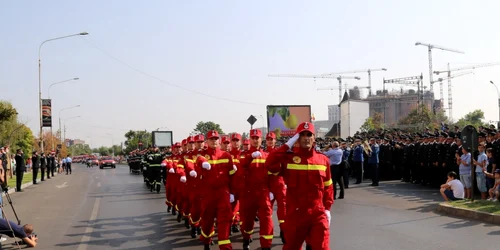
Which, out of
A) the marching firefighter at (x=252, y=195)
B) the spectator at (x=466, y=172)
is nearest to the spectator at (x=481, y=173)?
the spectator at (x=466, y=172)

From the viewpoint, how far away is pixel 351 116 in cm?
7938

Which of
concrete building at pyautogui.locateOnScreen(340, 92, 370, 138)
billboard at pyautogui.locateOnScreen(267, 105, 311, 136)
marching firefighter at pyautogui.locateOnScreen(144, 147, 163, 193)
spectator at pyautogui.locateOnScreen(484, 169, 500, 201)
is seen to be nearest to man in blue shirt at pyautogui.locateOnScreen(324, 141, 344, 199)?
spectator at pyautogui.locateOnScreen(484, 169, 500, 201)

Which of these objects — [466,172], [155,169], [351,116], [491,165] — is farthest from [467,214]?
[351,116]

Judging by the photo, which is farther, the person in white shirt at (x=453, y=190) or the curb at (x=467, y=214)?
the person in white shirt at (x=453, y=190)

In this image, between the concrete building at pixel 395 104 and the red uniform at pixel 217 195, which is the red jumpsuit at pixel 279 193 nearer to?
the red uniform at pixel 217 195

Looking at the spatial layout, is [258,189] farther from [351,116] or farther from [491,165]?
[351,116]

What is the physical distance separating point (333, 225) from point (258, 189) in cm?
322

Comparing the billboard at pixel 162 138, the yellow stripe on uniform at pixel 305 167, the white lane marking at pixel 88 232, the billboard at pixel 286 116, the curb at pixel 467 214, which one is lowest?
the white lane marking at pixel 88 232

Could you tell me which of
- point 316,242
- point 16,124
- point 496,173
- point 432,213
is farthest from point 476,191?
point 16,124

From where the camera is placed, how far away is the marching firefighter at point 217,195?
8.29 metres

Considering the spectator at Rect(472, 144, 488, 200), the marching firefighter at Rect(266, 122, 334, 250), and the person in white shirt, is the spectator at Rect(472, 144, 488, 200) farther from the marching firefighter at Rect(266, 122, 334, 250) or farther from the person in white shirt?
the marching firefighter at Rect(266, 122, 334, 250)

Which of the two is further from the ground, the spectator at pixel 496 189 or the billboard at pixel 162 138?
the billboard at pixel 162 138

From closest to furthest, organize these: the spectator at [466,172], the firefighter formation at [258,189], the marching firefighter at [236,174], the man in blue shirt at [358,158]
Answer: the firefighter formation at [258,189], the marching firefighter at [236,174], the spectator at [466,172], the man in blue shirt at [358,158]

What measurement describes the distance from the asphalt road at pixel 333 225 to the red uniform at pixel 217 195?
106cm
